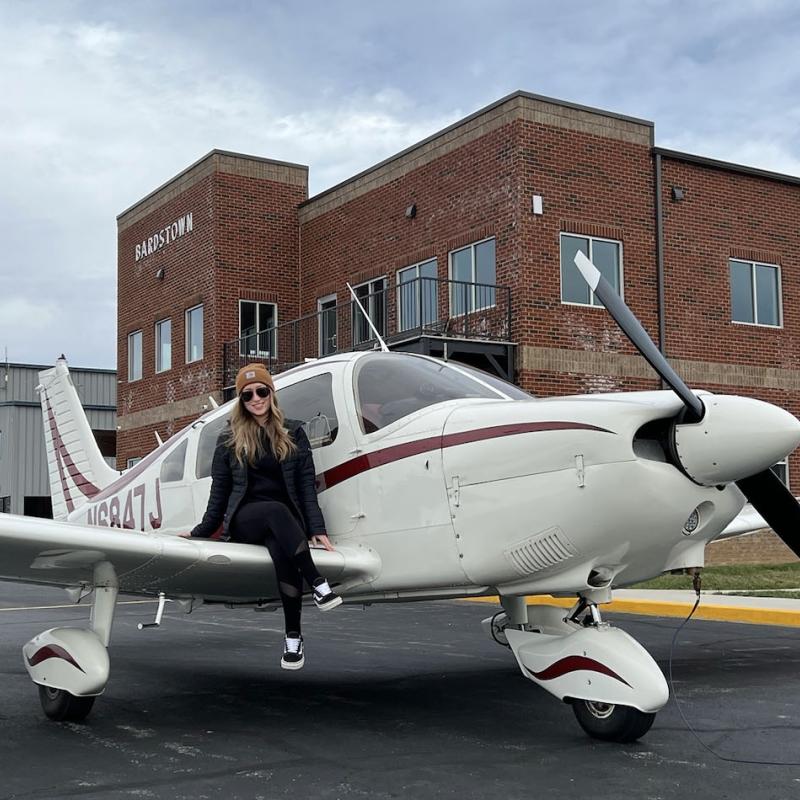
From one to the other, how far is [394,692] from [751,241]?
1689 cm

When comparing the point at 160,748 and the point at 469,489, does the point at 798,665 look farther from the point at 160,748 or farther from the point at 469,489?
the point at 160,748

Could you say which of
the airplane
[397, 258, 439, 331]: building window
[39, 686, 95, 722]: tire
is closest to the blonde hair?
the airplane

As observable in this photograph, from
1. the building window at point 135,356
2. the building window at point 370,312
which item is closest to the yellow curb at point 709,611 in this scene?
the building window at point 370,312

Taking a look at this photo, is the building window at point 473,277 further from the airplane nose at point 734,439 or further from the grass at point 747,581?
the airplane nose at point 734,439

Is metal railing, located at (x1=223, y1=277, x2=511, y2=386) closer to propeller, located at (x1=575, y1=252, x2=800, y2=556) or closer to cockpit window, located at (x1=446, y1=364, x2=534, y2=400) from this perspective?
cockpit window, located at (x1=446, y1=364, x2=534, y2=400)

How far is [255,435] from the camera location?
6281 millimetres

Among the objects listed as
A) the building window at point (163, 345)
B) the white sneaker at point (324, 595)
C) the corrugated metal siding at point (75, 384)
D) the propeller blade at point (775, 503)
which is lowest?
the white sneaker at point (324, 595)

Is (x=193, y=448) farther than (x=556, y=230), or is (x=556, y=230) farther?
(x=556, y=230)

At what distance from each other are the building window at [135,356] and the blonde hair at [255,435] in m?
22.7

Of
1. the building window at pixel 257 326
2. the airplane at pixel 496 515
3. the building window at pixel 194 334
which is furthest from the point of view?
the building window at pixel 194 334

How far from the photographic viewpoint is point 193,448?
756 centimetres

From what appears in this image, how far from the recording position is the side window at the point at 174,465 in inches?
301

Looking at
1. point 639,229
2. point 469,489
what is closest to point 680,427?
point 469,489

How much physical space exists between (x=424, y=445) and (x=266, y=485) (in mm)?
944
